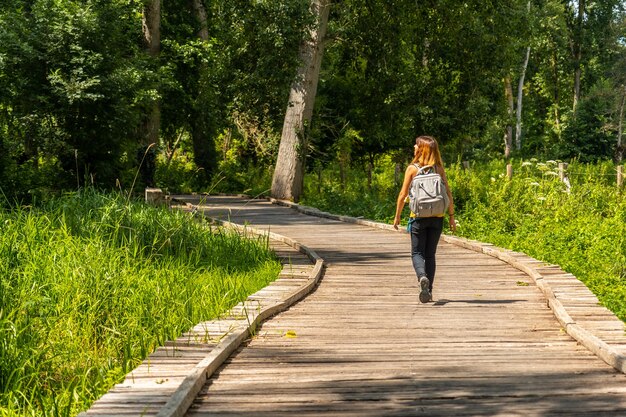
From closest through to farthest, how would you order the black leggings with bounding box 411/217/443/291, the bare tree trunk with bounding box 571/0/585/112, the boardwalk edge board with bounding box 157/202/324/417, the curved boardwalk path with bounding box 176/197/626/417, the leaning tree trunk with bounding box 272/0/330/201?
the boardwalk edge board with bounding box 157/202/324/417
the curved boardwalk path with bounding box 176/197/626/417
the black leggings with bounding box 411/217/443/291
the leaning tree trunk with bounding box 272/0/330/201
the bare tree trunk with bounding box 571/0/585/112

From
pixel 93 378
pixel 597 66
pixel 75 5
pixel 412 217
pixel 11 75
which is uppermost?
pixel 597 66

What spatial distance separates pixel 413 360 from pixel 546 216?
41.4 ft

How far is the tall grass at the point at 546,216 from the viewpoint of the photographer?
12.8 meters

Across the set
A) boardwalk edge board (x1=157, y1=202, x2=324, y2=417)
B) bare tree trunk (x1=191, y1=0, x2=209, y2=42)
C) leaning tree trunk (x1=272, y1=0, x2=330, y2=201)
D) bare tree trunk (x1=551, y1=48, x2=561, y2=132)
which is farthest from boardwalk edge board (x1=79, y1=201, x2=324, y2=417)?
bare tree trunk (x1=551, y1=48, x2=561, y2=132)

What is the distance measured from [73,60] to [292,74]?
7232 mm

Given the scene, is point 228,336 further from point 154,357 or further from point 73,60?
point 73,60

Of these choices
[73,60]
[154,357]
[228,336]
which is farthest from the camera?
[73,60]

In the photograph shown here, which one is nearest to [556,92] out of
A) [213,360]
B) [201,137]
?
[201,137]

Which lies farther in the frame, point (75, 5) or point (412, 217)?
point (75, 5)

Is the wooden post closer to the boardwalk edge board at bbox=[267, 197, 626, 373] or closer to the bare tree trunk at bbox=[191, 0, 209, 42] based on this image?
the boardwalk edge board at bbox=[267, 197, 626, 373]

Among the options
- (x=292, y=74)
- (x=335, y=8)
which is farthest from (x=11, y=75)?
(x=335, y=8)

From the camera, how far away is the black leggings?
10.1 m

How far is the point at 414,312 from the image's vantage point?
9445 mm

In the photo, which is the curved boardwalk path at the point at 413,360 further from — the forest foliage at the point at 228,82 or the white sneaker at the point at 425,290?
the forest foliage at the point at 228,82
